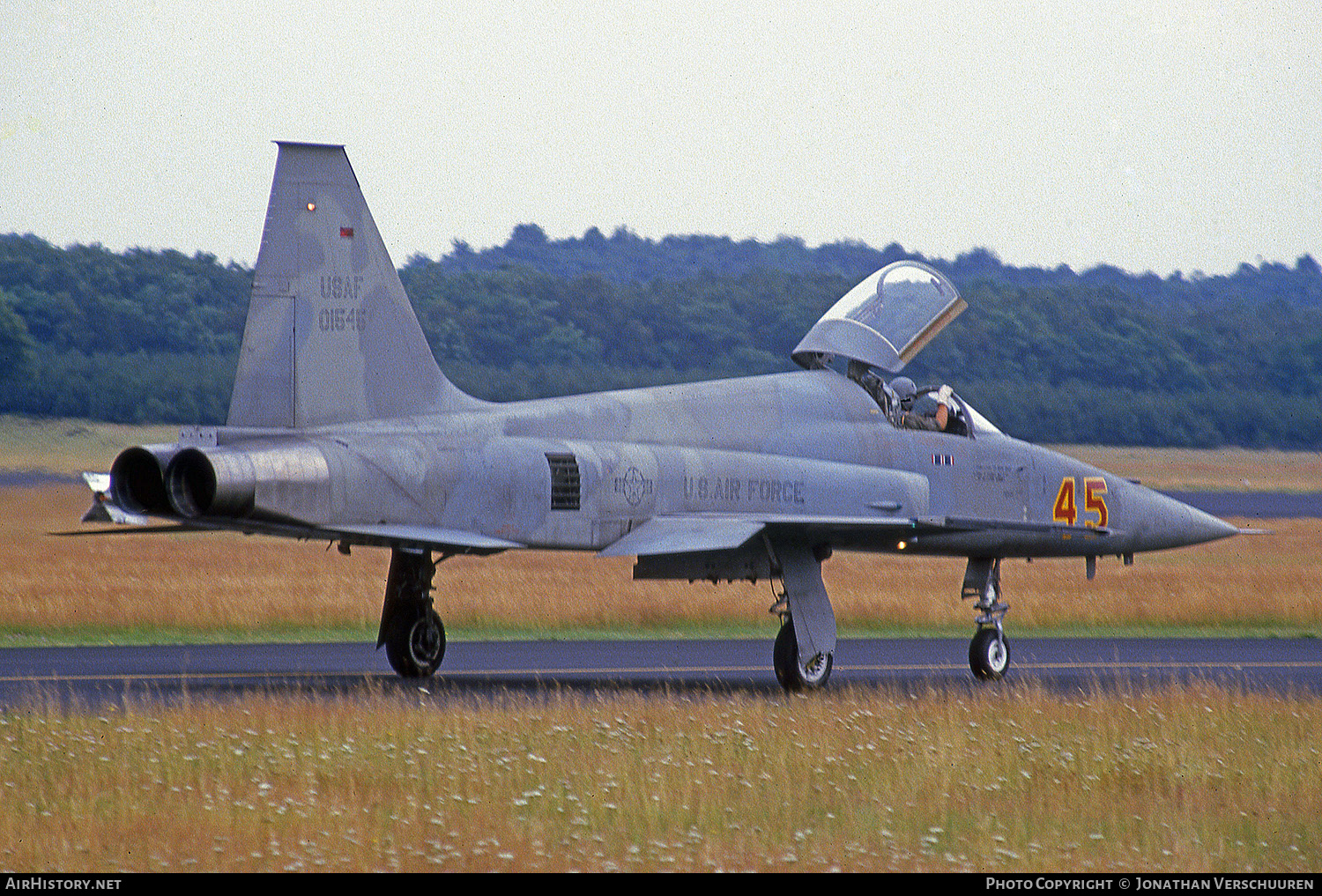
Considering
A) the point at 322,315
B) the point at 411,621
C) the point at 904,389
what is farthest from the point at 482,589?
the point at 322,315

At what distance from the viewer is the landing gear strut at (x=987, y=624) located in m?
18.5

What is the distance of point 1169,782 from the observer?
1181 cm

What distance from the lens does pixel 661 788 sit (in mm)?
10961

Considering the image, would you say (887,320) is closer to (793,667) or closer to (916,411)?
(916,411)

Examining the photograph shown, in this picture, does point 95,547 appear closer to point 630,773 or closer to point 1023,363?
point 630,773

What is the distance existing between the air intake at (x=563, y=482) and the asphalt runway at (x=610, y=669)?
77.9 inches

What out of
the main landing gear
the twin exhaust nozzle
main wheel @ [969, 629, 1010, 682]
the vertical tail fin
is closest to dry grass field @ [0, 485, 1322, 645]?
main wheel @ [969, 629, 1010, 682]

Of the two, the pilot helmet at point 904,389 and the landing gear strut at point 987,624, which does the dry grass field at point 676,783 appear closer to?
the landing gear strut at point 987,624

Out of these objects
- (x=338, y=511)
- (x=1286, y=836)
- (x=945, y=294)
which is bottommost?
(x=1286, y=836)

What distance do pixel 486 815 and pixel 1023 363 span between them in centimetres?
6131

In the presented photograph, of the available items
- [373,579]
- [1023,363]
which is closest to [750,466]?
[373,579]

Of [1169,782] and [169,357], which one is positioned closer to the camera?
[1169,782]

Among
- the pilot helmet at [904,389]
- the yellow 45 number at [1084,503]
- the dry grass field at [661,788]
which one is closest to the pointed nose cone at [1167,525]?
the yellow 45 number at [1084,503]

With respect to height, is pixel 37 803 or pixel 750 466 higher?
pixel 750 466
